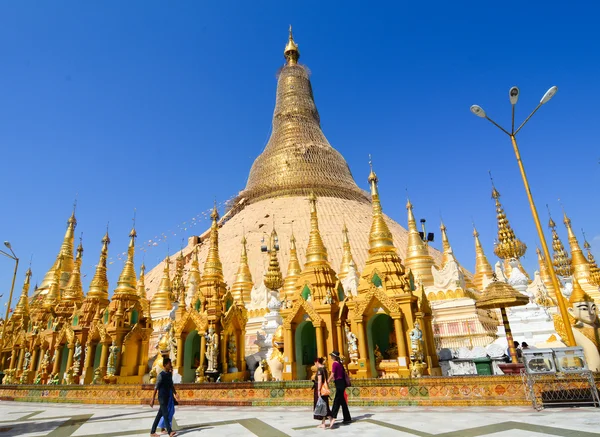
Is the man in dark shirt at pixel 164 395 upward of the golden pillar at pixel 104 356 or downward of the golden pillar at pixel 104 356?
downward

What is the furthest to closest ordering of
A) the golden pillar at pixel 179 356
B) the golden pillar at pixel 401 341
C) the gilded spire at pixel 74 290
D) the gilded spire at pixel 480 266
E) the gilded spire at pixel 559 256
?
1. the gilded spire at pixel 559 256
2. the gilded spire at pixel 480 266
3. the gilded spire at pixel 74 290
4. the golden pillar at pixel 179 356
5. the golden pillar at pixel 401 341

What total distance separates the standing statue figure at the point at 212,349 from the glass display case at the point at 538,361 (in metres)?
10.7

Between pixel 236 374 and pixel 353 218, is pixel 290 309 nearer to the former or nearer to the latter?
pixel 236 374

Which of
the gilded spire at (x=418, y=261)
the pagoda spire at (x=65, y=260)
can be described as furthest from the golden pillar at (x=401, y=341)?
the pagoda spire at (x=65, y=260)

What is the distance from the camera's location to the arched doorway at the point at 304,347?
1470cm

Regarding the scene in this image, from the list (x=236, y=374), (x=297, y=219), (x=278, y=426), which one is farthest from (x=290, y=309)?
(x=297, y=219)

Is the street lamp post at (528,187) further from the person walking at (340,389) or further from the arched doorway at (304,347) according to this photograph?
the arched doorway at (304,347)

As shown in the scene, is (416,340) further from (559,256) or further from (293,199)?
(293,199)

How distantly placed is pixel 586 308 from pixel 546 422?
3.86 metres

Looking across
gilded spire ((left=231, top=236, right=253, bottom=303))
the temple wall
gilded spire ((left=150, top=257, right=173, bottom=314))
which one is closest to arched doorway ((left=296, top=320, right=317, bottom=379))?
the temple wall

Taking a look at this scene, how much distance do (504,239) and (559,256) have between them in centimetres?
1879

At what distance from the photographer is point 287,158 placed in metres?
54.6

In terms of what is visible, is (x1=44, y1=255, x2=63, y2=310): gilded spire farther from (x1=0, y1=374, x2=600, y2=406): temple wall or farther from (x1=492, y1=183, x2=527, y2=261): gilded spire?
(x1=492, y1=183, x2=527, y2=261): gilded spire

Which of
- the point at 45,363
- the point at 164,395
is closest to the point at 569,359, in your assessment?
the point at 164,395
